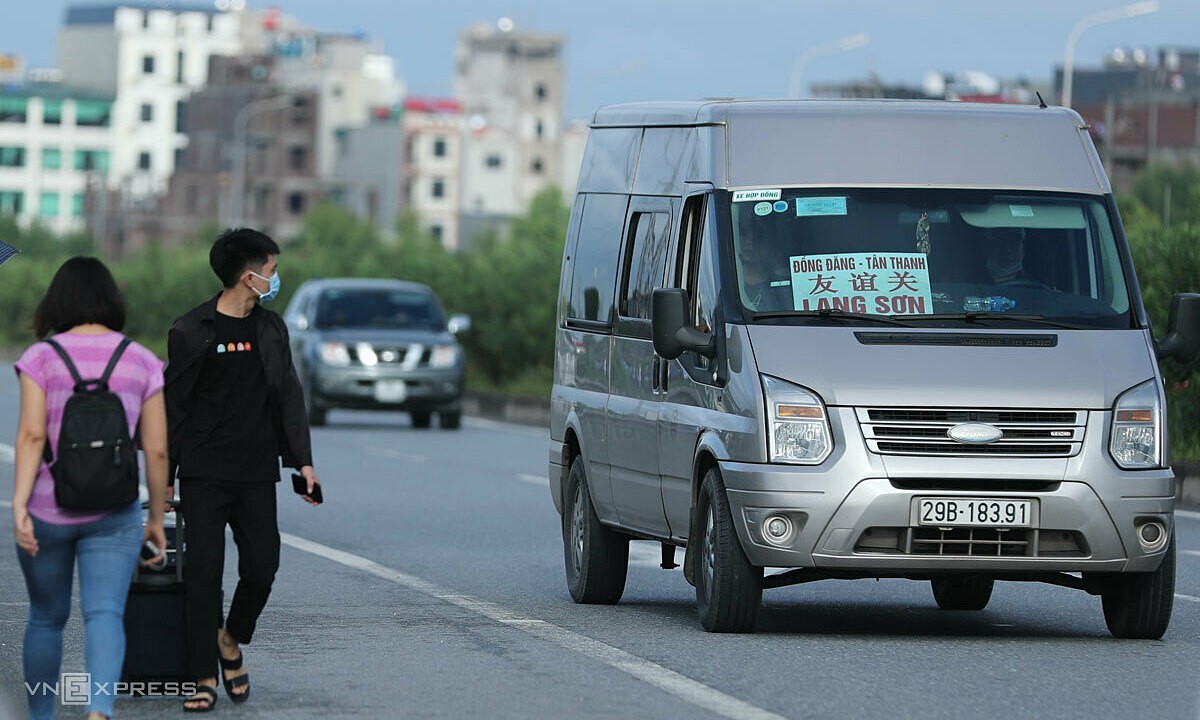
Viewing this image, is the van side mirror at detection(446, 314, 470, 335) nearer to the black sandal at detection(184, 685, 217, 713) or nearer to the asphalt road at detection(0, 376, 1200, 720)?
the asphalt road at detection(0, 376, 1200, 720)

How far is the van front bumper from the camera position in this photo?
11.0 meters

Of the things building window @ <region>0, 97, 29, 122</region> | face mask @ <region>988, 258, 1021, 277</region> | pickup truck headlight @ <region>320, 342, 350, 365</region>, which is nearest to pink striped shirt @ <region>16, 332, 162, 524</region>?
face mask @ <region>988, 258, 1021, 277</region>

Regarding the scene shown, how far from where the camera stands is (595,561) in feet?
43.3

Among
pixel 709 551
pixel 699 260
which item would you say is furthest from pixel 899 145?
pixel 709 551

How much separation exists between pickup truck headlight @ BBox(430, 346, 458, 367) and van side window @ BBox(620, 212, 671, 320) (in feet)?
73.6

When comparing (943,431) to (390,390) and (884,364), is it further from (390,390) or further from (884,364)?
(390,390)

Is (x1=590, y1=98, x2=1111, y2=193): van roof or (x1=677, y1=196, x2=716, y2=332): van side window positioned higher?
(x1=590, y1=98, x2=1111, y2=193): van roof

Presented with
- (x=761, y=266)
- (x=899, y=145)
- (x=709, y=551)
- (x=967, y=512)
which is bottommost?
(x=709, y=551)

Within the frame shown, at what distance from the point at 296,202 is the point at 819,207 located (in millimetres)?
145620

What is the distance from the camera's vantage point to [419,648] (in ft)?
36.2

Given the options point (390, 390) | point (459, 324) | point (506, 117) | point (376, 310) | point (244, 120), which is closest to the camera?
point (459, 324)

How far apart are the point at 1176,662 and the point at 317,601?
14.8ft

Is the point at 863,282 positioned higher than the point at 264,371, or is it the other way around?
the point at 863,282

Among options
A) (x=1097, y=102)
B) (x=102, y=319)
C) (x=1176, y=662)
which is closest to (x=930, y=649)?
(x=1176, y=662)
